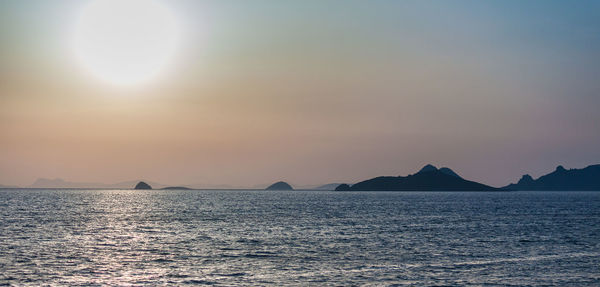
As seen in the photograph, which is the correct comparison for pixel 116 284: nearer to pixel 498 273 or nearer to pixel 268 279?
pixel 268 279

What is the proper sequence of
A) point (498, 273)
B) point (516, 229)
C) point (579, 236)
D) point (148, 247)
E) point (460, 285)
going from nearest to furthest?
point (460, 285) → point (498, 273) → point (148, 247) → point (579, 236) → point (516, 229)

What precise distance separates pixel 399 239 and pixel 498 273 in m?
30.2

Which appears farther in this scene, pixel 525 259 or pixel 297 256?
pixel 297 256

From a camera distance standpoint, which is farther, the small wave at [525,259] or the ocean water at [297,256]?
the small wave at [525,259]

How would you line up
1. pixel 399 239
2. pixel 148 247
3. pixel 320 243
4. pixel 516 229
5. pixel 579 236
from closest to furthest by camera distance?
pixel 148 247 < pixel 320 243 < pixel 399 239 < pixel 579 236 < pixel 516 229

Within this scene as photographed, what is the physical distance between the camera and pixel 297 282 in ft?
162

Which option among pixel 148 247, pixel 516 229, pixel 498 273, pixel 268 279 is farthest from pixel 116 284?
pixel 516 229

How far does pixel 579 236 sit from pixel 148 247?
219 feet

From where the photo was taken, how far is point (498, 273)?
54.6 metres

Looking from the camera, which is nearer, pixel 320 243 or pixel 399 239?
pixel 320 243

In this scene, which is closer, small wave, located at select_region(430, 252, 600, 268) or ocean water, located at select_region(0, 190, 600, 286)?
ocean water, located at select_region(0, 190, 600, 286)

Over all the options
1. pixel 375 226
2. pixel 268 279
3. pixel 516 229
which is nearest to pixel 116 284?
pixel 268 279

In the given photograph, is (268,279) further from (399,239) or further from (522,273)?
(399,239)

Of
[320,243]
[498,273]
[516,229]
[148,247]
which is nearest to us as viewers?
[498,273]
